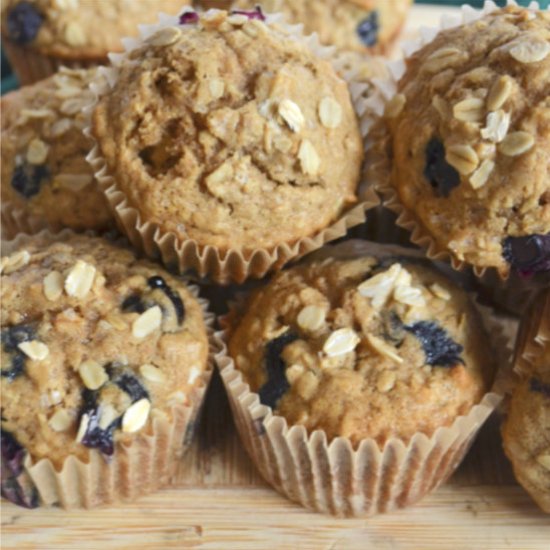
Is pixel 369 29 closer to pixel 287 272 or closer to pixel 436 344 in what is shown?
pixel 287 272

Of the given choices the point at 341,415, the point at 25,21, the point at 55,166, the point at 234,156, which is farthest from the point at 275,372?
the point at 25,21

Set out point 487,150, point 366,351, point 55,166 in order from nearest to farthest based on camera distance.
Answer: point 487,150
point 366,351
point 55,166

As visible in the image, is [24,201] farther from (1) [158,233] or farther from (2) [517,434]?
(2) [517,434]

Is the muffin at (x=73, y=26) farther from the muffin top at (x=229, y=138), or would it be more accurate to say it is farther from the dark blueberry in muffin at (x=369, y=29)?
the muffin top at (x=229, y=138)

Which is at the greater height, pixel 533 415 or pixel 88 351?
pixel 88 351

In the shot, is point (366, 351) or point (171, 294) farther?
point (171, 294)

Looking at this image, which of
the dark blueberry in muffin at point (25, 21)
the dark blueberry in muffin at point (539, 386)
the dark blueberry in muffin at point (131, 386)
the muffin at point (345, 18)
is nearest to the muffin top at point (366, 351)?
the dark blueberry in muffin at point (539, 386)

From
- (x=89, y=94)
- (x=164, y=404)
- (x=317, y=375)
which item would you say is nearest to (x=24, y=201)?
(x=89, y=94)
